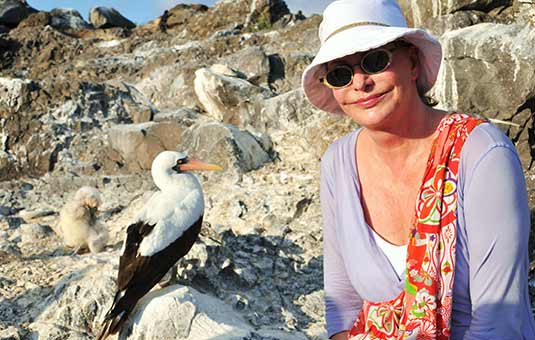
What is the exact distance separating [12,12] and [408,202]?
50.4 ft

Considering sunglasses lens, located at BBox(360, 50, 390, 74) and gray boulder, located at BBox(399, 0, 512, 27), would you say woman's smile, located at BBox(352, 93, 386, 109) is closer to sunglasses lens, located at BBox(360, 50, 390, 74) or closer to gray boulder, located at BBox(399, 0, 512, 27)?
sunglasses lens, located at BBox(360, 50, 390, 74)

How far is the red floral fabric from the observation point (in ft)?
3.92

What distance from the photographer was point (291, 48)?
820 centimetres

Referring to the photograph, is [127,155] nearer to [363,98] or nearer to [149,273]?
[149,273]

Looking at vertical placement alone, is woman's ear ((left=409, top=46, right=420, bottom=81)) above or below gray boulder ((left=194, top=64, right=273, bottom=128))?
below

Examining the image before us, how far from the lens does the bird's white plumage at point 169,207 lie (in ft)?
9.71

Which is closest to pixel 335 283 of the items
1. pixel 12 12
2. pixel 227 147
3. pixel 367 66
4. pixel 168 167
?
pixel 367 66

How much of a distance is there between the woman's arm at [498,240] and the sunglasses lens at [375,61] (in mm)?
302

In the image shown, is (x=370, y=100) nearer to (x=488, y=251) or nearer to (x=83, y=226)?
(x=488, y=251)

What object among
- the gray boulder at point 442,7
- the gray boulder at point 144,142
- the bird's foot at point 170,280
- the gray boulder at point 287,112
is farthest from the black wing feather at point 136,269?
the gray boulder at point 442,7

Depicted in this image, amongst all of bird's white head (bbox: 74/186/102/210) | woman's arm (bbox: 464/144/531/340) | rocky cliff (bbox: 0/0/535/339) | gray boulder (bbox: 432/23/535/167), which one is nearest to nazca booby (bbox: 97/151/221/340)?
rocky cliff (bbox: 0/0/535/339)

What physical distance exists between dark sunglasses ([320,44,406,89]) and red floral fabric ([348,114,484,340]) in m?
0.21

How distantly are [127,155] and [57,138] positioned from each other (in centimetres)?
86

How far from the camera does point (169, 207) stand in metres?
3.17
